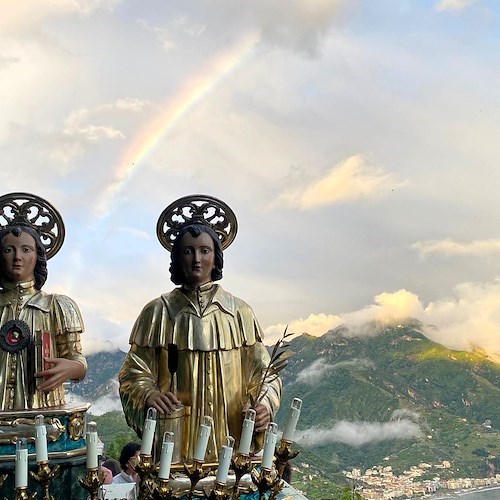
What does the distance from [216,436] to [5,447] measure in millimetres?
1341

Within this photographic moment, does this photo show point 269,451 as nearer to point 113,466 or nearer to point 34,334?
point 34,334

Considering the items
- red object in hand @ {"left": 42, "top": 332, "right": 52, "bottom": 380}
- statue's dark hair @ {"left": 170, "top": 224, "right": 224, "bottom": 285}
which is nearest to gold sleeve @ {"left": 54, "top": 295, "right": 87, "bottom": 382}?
red object in hand @ {"left": 42, "top": 332, "right": 52, "bottom": 380}

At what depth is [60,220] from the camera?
16.0 feet

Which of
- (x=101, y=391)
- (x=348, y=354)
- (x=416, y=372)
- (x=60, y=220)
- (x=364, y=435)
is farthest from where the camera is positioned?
(x=348, y=354)

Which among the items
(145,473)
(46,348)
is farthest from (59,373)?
(145,473)

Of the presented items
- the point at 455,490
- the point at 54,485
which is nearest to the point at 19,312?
the point at 54,485

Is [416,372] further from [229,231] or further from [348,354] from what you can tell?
[229,231]

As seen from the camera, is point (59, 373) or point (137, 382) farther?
point (59, 373)

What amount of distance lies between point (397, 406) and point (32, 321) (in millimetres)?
11973

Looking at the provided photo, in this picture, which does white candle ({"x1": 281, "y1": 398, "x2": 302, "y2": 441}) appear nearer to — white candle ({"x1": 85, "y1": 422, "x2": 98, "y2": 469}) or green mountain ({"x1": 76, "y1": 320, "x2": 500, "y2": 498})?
white candle ({"x1": 85, "y1": 422, "x2": 98, "y2": 469})

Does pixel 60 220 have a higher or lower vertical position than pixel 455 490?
higher

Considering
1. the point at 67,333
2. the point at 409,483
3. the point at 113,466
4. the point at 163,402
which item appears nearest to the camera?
the point at 163,402

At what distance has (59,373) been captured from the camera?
4383mm

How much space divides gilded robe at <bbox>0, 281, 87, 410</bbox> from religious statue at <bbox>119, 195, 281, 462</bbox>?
1.76 ft
